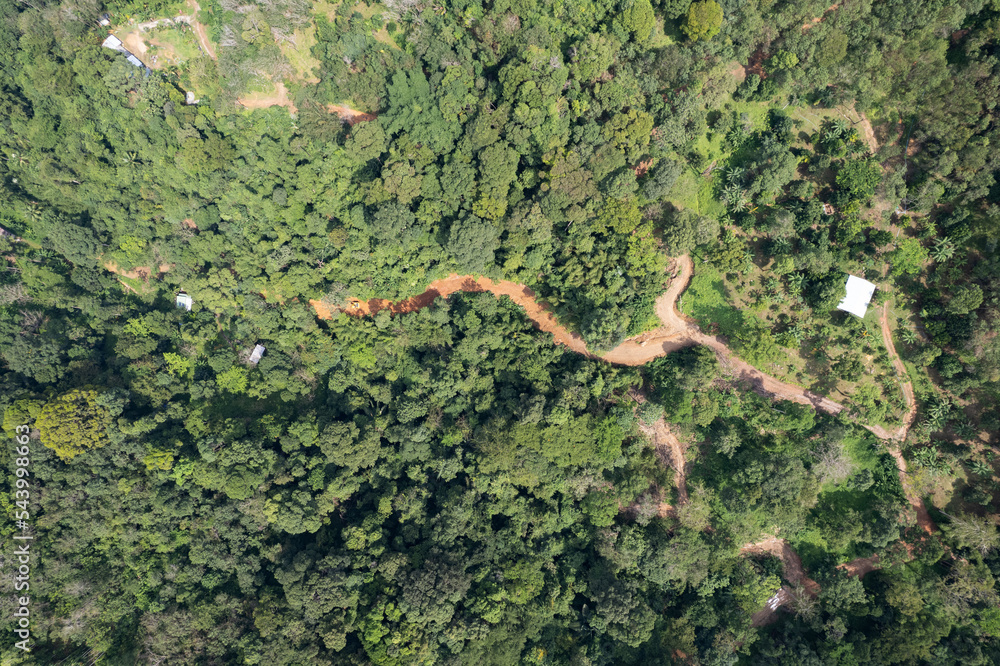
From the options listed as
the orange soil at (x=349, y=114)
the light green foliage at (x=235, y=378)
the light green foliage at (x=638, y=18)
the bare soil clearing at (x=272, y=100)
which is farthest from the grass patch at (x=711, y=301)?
the light green foliage at (x=235, y=378)

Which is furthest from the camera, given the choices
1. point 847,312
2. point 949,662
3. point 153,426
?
point 153,426

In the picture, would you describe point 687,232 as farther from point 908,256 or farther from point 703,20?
point 908,256

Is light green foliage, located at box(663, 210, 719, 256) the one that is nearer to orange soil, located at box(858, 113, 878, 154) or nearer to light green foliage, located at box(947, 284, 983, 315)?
orange soil, located at box(858, 113, 878, 154)

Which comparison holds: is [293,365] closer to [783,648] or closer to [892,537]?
[783,648]

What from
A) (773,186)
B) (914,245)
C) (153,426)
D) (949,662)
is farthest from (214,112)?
(949,662)

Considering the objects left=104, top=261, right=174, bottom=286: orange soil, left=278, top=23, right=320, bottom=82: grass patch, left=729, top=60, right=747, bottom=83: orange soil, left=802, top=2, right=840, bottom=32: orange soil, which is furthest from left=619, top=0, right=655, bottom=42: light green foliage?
left=104, top=261, right=174, bottom=286: orange soil

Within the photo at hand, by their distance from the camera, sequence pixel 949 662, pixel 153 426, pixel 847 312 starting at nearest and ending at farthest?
pixel 949 662 → pixel 847 312 → pixel 153 426

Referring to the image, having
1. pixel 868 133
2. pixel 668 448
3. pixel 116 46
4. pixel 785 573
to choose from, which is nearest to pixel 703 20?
pixel 868 133
